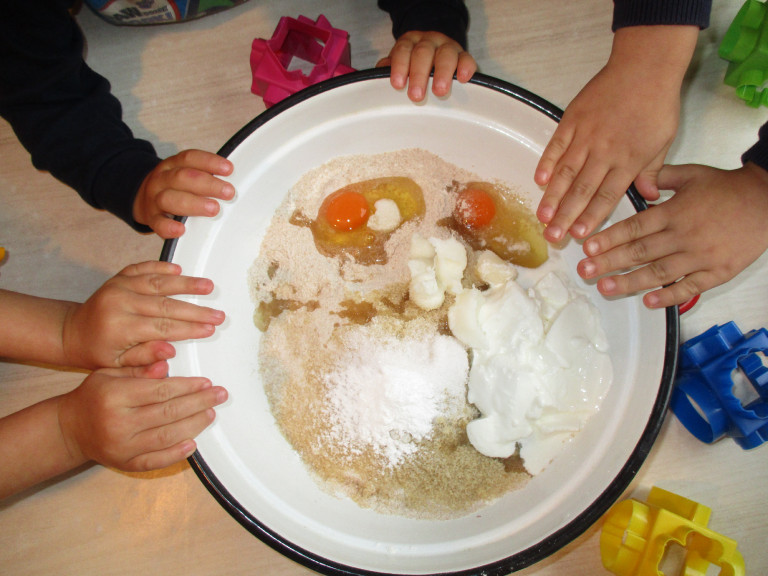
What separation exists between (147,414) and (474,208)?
1.77ft

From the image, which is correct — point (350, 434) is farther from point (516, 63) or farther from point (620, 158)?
point (516, 63)

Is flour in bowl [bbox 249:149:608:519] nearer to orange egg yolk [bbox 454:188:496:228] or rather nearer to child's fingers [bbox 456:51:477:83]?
orange egg yolk [bbox 454:188:496:228]

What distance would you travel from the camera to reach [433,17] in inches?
31.4

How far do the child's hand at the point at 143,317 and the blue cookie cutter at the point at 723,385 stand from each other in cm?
65

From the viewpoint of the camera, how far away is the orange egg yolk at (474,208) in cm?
77

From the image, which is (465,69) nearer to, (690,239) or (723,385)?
(690,239)

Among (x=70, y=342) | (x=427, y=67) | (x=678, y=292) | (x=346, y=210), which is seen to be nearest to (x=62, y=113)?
(x=70, y=342)

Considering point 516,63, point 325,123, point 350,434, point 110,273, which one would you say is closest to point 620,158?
point 516,63

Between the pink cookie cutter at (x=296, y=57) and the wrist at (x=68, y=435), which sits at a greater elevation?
the pink cookie cutter at (x=296, y=57)

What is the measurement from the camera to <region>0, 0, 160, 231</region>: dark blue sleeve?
2.48 ft

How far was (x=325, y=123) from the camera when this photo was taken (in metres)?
0.72

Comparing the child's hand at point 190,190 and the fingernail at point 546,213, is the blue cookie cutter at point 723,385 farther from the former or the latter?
the child's hand at point 190,190

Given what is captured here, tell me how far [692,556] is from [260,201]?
0.76m

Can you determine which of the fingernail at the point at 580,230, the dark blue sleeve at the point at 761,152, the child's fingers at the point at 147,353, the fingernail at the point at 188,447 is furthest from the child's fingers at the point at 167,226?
the dark blue sleeve at the point at 761,152
